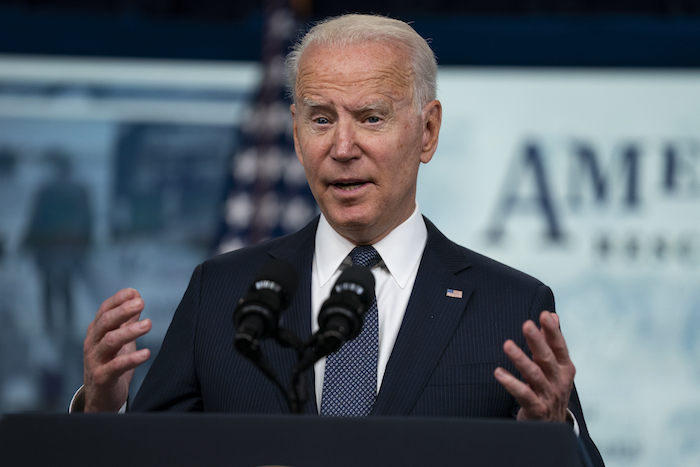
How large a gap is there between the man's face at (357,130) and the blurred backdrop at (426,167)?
2.46m

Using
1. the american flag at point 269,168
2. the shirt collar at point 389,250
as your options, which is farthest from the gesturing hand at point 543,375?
the american flag at point 269,168

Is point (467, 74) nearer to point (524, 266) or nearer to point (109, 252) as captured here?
point (524, 266)

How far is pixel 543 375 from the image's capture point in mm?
1188

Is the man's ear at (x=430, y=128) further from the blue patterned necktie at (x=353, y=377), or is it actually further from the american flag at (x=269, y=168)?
the american flag at (x=269, y=168)

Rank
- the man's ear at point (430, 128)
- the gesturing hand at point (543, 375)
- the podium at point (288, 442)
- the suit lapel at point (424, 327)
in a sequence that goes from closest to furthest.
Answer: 1. the podium at point (288, 442)
2. the gesturing hand at point (543, 375)
3. the suit lapel at point (424, 327)
4. the man's ear at point (430, 128)

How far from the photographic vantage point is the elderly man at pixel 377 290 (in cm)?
148

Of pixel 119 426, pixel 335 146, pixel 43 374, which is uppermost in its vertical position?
pixel 335 146

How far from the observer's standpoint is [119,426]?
91 centimetres

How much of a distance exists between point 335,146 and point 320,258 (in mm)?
310

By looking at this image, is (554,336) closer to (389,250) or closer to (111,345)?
(389,250)

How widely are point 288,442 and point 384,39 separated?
103 cm

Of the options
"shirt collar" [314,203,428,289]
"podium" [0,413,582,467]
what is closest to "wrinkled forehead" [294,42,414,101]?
"shirt collar" [314,203,428,289]

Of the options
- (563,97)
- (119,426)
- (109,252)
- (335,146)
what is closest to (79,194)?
(109,252)

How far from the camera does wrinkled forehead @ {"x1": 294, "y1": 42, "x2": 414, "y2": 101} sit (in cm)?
154
